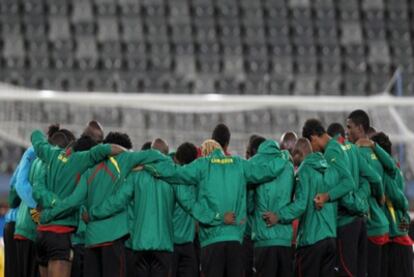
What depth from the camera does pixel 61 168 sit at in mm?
10227

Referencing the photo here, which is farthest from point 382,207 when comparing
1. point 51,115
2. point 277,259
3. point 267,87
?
point 267,87

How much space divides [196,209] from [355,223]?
1524 mm

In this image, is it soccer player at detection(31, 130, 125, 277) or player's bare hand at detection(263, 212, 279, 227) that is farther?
soccer player at detection(31, 130, 125, 277)

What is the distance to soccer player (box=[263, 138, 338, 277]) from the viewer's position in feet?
32.9

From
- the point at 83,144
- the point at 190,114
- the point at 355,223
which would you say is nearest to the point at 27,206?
the point at 83,144

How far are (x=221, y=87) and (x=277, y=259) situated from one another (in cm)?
1316

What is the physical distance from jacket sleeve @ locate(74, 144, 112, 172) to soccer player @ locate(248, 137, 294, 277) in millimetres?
1164

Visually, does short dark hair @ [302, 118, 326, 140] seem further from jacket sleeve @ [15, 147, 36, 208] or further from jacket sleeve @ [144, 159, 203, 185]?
jacket sleeve @ [15, 147, 36, 208]

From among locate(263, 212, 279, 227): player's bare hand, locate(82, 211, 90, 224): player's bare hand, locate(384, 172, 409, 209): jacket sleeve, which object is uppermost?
locate(384, 172, 409, 209): jacket sleeve

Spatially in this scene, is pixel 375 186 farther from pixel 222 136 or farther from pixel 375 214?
pixel 222 136

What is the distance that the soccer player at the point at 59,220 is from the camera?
1020cm

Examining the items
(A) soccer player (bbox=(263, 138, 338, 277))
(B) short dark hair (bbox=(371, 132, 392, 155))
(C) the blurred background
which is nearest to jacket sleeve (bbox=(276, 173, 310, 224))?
(A) soccer player (bbox=(263, 138, 338, 277))

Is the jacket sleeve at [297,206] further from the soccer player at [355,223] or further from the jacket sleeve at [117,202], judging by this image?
the jacket sleeve at [117,202]

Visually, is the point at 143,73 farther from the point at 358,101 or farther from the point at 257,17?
the point at 358,101
